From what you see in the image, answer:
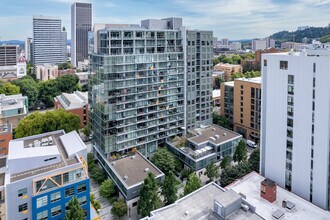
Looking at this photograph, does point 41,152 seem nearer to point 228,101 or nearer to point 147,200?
point 147,200

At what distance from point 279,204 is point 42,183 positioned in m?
26.2

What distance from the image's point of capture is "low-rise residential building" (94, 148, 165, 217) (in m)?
35.5

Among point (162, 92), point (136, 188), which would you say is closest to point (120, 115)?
point (162, 92)

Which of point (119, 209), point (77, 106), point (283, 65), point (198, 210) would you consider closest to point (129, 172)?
point (119, 209)

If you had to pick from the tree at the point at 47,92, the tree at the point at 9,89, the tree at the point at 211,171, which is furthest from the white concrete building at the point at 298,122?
the tree at the point at 9,89

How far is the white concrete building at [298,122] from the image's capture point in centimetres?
2875

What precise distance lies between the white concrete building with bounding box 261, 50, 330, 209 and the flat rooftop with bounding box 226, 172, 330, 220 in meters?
2.73

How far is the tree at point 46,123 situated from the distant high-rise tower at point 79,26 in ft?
462

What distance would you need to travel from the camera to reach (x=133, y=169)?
1571 inches

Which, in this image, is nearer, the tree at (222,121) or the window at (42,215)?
the window at (42,215)

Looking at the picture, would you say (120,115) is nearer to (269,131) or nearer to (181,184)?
(181,184)

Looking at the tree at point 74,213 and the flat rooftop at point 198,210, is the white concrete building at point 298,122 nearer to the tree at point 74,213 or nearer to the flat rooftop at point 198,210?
the flat rooftop at point 198,210

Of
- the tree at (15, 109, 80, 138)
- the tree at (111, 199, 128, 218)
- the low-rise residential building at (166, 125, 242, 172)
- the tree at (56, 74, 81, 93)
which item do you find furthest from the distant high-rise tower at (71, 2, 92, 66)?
the tree at (111, 199, 128, 218)

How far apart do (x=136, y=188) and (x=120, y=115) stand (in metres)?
13.4
